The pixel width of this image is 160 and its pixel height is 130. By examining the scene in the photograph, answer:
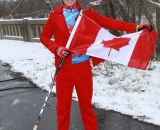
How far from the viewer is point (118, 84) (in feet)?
21.8

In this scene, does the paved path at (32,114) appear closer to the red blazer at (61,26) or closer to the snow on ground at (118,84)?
the snow on ground at (118,84)

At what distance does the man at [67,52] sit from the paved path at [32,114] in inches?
33.9

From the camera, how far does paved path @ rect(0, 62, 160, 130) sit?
4.84 m

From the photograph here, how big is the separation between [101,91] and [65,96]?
2294 millimetres

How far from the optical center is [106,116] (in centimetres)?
517

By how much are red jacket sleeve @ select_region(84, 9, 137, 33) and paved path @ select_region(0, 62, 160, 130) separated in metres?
1.50

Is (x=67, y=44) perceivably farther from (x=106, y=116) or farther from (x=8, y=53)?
(x=8, y=53)

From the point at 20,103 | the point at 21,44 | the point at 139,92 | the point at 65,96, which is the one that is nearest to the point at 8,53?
the point at 21,44

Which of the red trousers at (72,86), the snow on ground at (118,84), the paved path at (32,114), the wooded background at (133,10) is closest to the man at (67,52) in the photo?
the red trousers at (72,86)

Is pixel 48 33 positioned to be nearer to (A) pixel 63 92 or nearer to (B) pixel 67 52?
(B) pixel 67 52

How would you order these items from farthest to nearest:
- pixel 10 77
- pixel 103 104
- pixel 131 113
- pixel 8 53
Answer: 1. pixel 8 53
2. pixel 10 77
3. pixel 103 104
4. pixel 131 113

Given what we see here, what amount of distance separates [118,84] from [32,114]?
1.93m

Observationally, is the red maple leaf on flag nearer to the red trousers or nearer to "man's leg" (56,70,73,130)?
the red trousers

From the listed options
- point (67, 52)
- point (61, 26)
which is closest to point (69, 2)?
point (61, 26)
